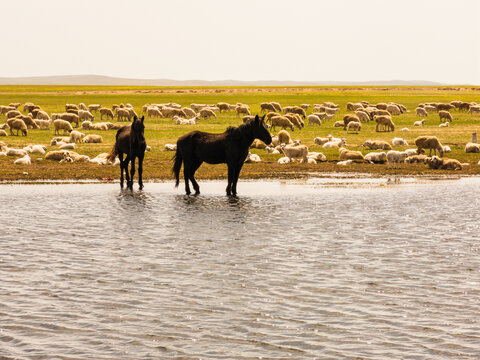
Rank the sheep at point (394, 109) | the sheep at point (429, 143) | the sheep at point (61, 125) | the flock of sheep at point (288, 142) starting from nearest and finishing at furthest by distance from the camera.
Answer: the flock of sheep at point (288, 142)
the sheep at point (429, 143)
the sheep at point (61, 125)
the sheep at point (394, 109)

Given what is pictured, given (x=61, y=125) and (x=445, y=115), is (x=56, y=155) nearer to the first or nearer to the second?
(x=61, y=125)

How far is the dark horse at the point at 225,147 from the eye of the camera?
22.2 metres

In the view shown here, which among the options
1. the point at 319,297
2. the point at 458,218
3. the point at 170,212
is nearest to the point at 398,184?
the point at 458,218

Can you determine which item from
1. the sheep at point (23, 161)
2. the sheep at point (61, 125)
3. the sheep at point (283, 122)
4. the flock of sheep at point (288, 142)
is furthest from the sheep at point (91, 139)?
the sheep at point (283, 122)

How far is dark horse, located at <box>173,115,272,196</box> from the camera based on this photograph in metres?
22.2

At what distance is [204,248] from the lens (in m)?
12.9

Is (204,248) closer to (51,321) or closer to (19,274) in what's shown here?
(19,274)

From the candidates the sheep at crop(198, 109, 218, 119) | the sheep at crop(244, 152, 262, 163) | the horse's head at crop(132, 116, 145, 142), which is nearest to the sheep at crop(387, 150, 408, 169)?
the sheep at crop(244, 152, 262, 163)

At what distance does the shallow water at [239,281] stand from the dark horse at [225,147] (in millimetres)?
3122

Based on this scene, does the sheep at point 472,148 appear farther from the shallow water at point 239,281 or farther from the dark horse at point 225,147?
the shallow water at point 239,281

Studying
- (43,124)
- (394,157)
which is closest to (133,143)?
(394,157)

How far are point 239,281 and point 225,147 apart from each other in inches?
493

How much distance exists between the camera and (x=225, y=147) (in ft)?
73.8

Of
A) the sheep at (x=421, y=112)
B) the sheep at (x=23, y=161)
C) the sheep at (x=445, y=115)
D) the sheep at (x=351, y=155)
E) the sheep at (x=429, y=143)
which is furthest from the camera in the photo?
the sheep at (x=421, y=112)
